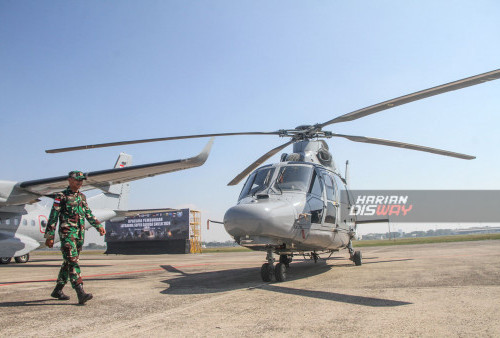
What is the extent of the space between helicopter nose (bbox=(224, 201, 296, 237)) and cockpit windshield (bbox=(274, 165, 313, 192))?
0.99 m

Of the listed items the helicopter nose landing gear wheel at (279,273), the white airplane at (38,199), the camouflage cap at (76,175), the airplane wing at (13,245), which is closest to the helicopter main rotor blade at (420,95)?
the white airplane at (38,199)

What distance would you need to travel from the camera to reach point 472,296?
163 inches

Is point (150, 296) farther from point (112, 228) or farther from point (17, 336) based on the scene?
point (112, 228)

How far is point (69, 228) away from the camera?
4668 mm

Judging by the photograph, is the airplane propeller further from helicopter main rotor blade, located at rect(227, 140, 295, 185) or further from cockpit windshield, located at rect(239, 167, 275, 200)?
cockpit windshield, located at rect(239, 167, 275, 200)

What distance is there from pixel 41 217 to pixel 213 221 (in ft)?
42.5

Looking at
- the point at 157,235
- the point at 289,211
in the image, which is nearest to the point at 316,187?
the point at 289,211

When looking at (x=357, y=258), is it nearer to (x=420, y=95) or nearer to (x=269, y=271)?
(x=269, y=271)

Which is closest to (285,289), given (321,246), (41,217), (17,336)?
(321,246)

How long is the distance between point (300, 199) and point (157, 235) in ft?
116

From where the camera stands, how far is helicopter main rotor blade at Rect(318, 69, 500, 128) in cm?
558

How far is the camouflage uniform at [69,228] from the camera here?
4535mm

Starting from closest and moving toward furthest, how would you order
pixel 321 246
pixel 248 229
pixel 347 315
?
pixel 347 315
pixel 248 229
pixel 321 246

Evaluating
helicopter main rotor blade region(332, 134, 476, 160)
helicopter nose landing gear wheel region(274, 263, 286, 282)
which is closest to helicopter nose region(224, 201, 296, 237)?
helicopter nose landing gear wheel region(274, 263, 286, 282)
